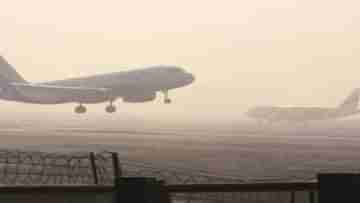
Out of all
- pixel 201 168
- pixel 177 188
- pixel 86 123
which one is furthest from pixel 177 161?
pixel 177 188

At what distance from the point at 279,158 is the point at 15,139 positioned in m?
2.02

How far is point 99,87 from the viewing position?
4.94 meters

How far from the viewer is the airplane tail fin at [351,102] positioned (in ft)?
15.5

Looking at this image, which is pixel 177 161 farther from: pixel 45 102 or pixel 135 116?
pixel 45 102

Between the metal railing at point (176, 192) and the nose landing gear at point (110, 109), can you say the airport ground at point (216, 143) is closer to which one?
the nose landing gear at point (110, 109)

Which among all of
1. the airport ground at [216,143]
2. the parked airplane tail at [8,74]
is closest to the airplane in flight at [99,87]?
the parked airplane tail at [8,74]

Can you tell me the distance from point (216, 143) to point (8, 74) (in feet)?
5.49

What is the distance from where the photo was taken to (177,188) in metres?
1.11

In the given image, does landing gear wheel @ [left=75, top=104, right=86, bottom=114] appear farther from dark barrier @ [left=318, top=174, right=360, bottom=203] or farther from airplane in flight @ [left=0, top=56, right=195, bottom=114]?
dark barrier @ [left=318, top=174, right=360, bottom=203]

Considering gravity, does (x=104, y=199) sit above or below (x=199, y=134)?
above

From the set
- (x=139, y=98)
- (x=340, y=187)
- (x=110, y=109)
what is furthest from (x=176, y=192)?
(x=139, y=98)

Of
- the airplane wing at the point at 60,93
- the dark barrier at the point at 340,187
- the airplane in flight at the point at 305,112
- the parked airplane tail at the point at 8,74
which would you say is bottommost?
the airplane in flight at the point at 305,112

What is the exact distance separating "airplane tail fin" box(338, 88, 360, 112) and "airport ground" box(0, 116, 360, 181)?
1.07ft

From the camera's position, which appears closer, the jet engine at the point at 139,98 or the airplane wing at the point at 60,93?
the airplane wing at the point at 60,93
